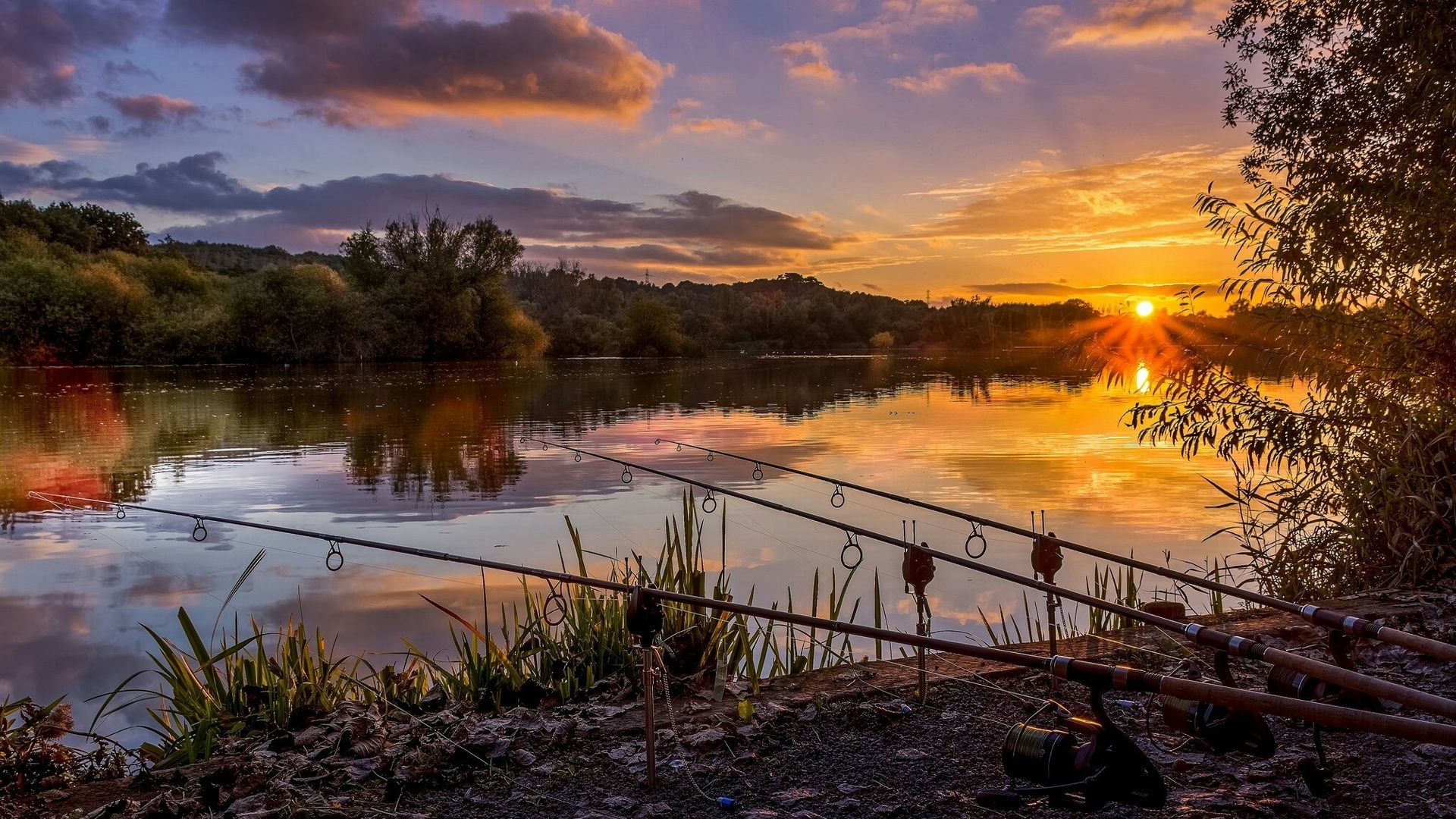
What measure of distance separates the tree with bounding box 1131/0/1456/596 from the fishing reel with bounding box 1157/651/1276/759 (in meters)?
4.59

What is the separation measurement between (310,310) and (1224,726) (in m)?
66.7

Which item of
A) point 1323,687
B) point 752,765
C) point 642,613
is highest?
point 642,613

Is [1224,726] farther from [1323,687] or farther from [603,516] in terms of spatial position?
[603,516]

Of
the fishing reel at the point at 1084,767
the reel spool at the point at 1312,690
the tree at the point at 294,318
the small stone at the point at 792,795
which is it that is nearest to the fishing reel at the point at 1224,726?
the reel spool at the point at 1312,690

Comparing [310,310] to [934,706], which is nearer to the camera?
[934,706]

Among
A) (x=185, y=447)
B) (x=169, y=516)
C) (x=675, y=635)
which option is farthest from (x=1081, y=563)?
(x=185, y=447)

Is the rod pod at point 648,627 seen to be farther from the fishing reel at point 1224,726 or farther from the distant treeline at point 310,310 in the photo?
the distant treeline at point 310,310

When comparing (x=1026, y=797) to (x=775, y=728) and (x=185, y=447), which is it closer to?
(x=775, y=728)

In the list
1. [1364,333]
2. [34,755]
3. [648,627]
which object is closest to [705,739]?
[648,627]

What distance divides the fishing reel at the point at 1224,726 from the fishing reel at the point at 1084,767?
11.0 inches

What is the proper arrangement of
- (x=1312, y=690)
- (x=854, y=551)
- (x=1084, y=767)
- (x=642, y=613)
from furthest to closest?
(x=854, y=551) → (x=642, y=613) → (x=1312, y=690) → (x=1084, y=767)

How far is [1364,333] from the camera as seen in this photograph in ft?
23.1

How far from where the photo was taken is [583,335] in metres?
84.9

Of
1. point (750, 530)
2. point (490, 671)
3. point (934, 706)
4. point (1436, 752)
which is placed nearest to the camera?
point (1436, 752)
